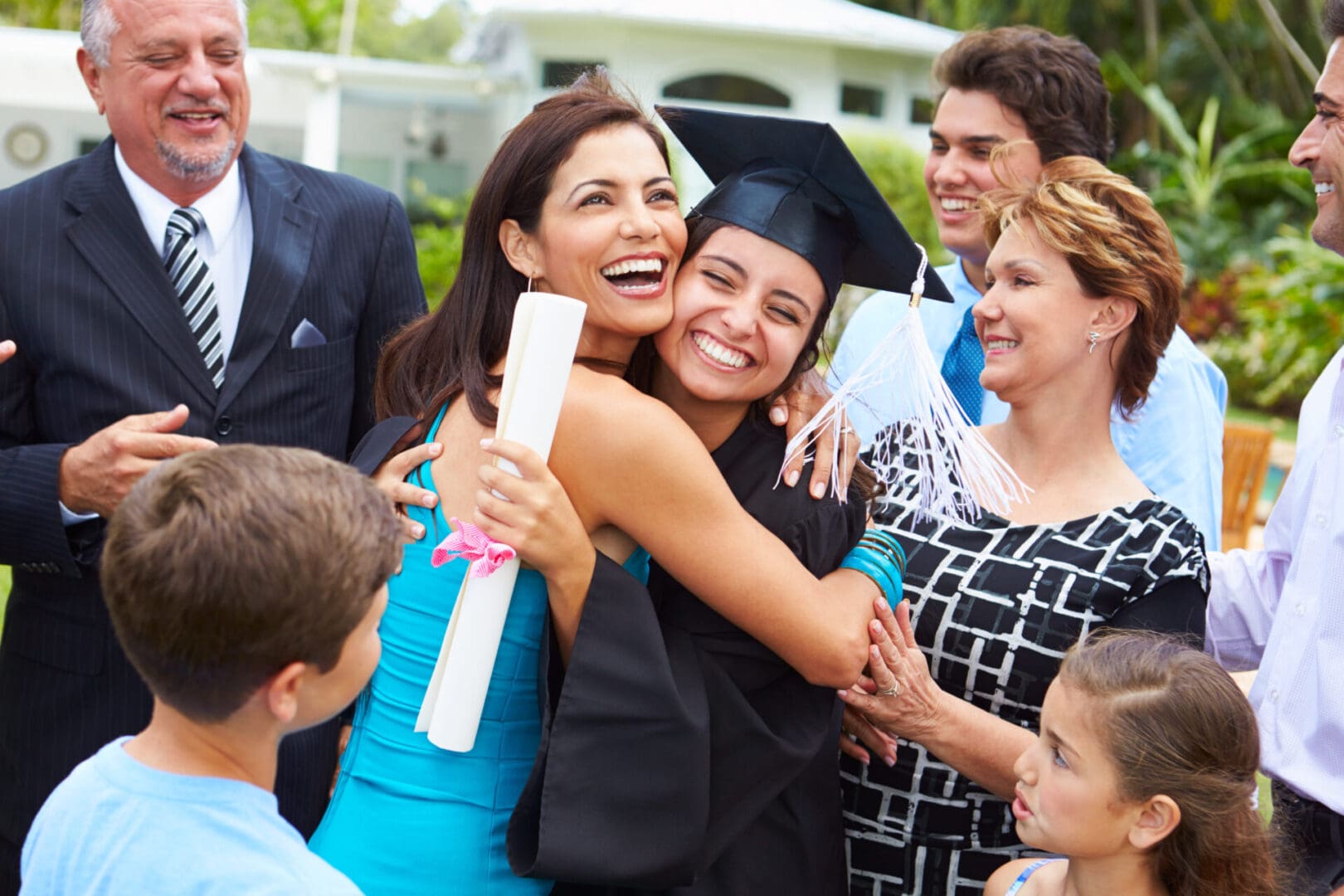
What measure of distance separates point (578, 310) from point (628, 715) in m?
0.67

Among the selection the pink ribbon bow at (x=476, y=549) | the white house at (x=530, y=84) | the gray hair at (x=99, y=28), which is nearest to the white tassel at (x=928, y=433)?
the pink ribbon bow at (x=476, y=549)

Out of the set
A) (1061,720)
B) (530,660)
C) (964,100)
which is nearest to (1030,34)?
(964,100)

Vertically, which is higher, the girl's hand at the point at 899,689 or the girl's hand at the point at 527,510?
the girl's hand at the point at 527,510

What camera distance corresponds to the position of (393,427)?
8.40 ft

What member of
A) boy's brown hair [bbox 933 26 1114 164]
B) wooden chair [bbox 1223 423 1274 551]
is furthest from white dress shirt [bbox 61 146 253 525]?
wooden chair [bbox 1223 423 1274 551]

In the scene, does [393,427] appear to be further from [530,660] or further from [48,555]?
[48,555]

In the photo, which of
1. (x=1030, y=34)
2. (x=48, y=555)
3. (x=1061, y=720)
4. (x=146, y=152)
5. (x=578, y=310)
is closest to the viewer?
(x=578, y=310)

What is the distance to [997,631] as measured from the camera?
2.80 metres

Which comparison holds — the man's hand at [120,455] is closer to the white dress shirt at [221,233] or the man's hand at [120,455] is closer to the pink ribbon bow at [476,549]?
the white dress shirt at [221,233]

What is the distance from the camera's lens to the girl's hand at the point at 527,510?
83.7 inches

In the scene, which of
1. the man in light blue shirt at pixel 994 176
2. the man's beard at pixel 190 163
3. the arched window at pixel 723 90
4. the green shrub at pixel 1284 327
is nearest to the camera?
the man's beard at pixel 190 163

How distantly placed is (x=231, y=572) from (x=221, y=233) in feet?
5.80

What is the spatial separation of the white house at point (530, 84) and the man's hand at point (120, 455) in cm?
1680

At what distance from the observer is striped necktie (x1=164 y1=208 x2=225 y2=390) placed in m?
3.12
